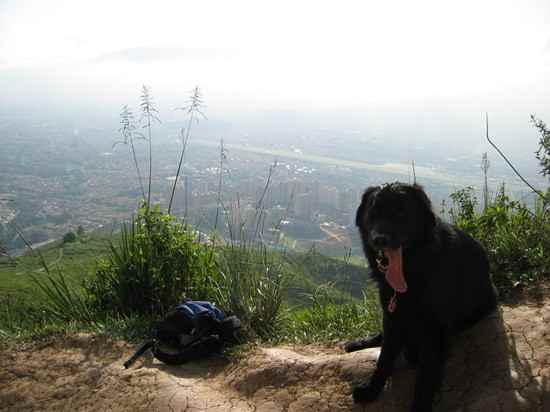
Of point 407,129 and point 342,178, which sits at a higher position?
point 407,129

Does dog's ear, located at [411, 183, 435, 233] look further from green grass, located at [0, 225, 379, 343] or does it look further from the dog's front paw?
green grass, located at [0, 225, 379, 343]

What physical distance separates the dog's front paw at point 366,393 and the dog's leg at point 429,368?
0.25m

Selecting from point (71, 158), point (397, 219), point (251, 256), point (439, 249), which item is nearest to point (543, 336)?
point (439, 249)

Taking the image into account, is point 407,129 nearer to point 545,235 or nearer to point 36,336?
point 545,235

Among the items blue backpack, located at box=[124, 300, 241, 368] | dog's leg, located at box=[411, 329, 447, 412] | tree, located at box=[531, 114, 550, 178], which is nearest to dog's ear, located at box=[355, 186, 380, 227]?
dog's leg, located at box=[411, 329, 447, 412]

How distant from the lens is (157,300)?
4.65 metres

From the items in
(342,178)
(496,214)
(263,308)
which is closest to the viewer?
(263,308)

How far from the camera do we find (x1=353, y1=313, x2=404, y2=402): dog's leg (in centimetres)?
284

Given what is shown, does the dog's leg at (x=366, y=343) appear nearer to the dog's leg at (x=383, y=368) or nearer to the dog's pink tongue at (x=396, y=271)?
the dog's leg at (x=383, y=368)

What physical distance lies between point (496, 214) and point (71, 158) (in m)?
39.5

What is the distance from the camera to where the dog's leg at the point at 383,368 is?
9.32 ft

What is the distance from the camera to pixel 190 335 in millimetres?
3844

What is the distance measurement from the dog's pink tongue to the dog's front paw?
0.66 meters

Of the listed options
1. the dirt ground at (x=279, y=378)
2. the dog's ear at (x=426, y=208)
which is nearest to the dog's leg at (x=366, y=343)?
the dirt ground at (x=279, y=378)
